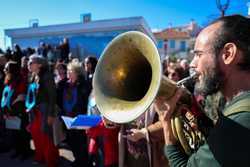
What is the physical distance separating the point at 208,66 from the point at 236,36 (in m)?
0.19

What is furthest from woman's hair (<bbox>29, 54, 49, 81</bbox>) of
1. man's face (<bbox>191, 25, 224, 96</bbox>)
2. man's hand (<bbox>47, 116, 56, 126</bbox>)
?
man's face (<bbox>191, 25, 224, 96</bbox>)

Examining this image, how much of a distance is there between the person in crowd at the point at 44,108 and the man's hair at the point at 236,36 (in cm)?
388

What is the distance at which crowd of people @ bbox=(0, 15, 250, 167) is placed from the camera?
4.59 feet

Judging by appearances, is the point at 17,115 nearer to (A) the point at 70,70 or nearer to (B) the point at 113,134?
(A) the point at 70,70

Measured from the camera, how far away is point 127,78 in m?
2.16

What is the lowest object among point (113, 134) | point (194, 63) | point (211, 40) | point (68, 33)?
point (113, 134)

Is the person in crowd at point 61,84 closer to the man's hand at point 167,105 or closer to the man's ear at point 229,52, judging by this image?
the man's hand at point 167,105

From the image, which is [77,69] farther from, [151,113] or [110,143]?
[151,113]

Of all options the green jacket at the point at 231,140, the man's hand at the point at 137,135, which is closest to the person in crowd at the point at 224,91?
the green jacket at the point at 231,140

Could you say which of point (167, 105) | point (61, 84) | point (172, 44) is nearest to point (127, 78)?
point (167, 105)

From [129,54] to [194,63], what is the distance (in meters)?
0.49

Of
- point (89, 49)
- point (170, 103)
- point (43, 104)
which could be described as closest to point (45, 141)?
point (43, 104)

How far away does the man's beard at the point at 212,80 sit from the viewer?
1.58 m

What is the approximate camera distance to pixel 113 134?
3.67 m
